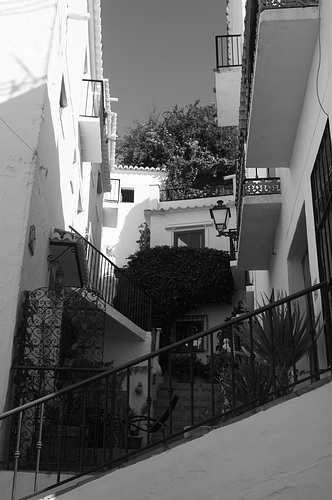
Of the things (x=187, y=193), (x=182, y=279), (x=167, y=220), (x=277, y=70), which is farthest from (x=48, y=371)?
(x=187, y=193)

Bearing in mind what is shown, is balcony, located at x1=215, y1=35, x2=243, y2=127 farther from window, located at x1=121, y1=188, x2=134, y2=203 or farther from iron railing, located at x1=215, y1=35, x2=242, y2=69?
window, located at x1=121, y1=188, x2=134, y2=203

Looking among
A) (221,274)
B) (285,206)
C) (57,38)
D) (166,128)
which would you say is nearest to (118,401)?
(285,206)

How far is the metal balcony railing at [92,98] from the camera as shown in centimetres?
1460

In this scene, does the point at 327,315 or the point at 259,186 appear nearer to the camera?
the point at 327,315

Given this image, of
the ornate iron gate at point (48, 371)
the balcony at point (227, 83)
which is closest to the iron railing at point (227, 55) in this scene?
the balcony at point (227, 83)

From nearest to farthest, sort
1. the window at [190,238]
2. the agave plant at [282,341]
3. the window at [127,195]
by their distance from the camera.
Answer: the agave plant at [282,341] < the window at [190,238] < the window at [127,195]

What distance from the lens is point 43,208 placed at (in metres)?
9.88

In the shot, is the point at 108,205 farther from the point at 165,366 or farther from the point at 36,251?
the point at 36,251

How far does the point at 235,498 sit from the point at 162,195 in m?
22.1

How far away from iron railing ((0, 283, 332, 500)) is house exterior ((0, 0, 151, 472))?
558 millimetres

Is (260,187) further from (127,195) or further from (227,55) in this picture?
(127,195)

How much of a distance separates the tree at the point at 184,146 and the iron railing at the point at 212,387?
21.9 meters

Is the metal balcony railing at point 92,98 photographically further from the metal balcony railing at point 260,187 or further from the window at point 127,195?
the window at point 127,195

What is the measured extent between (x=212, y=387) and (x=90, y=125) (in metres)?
9.86
